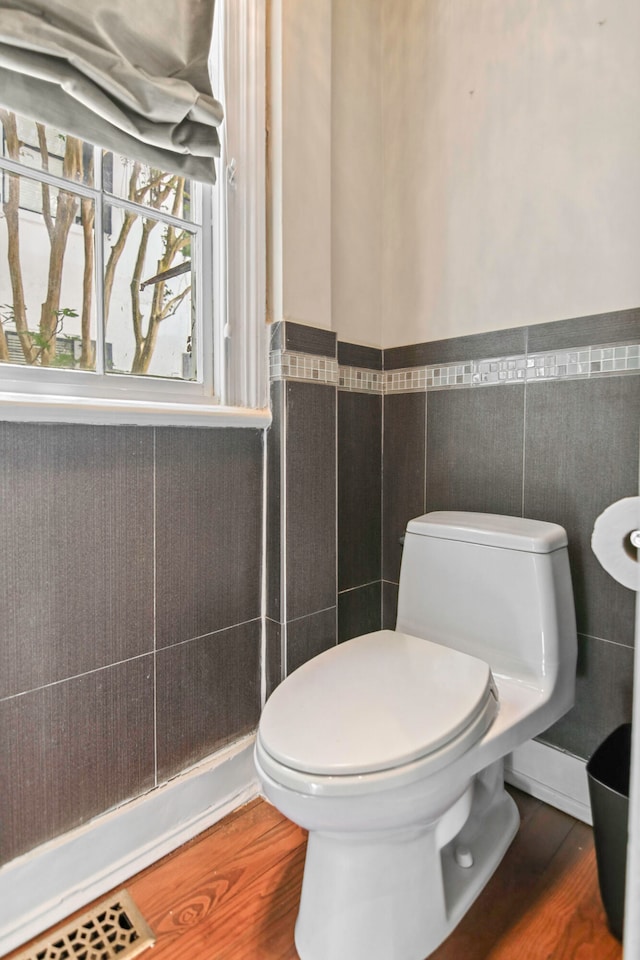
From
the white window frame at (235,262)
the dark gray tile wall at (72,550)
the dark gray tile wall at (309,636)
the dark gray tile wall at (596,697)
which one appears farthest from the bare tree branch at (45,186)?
the dark gray tile wall at (596,697)

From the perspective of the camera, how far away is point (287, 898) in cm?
107

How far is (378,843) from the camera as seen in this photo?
2.93 feet

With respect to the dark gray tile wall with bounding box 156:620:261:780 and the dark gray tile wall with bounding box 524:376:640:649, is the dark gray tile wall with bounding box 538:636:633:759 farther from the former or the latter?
the dark gray tile wall with bounding box 156:620:261:780

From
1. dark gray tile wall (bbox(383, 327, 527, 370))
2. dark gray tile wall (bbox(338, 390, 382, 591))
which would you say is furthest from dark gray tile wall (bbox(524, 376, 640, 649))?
dark gray tile wall (bbox(338, 390, 382, 591))

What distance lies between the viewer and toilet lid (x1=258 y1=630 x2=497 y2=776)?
792 mm

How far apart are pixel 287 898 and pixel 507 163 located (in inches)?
69.8

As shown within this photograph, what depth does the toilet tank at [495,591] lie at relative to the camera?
111 centimetres

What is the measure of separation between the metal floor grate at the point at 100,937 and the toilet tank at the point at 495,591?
2.70 ft

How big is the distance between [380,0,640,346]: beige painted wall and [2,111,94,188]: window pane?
2.88 feet

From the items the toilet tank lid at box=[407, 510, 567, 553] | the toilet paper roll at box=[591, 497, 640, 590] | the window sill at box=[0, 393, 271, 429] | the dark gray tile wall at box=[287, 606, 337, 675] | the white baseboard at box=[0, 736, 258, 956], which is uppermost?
the window sill at box=[0, 393, 271, 429]

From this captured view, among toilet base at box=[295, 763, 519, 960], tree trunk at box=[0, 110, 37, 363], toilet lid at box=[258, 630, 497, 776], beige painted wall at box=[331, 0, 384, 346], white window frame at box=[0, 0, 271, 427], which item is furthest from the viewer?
beige painted wall at box=[331, 0, 384, 346]

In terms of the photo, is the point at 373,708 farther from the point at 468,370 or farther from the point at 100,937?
the point at 468,370

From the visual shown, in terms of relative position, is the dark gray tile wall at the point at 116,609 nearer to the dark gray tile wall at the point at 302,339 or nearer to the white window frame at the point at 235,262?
the white window frame at the point at 235,262

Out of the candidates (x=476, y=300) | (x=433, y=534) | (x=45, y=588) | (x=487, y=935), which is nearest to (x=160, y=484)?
(x=45, y=588)
